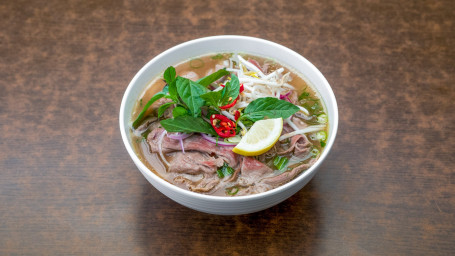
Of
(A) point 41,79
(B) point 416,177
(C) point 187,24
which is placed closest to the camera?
(B) point 416,177

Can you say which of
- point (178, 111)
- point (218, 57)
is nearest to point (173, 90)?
point (178, 111)

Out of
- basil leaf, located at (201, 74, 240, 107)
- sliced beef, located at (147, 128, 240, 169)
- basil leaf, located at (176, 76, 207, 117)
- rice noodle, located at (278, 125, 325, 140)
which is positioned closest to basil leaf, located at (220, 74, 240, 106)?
basil leaf, located at (201, 74, 240, 107)

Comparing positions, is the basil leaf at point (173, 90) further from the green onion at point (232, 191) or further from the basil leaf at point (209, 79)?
the green onion at point (232, 191)

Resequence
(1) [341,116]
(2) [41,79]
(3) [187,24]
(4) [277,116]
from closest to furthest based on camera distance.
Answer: (4) [277,116]
(1) [341,116]
(2) [41,79]
(3) [187,24]

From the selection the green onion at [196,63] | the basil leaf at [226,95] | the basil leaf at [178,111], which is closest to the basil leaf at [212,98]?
the basil leaf at [226,95]

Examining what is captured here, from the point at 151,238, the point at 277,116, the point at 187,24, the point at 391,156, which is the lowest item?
the point at 151,238

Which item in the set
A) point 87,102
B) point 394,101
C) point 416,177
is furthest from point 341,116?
point 87,102

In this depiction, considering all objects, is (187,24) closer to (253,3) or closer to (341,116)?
(253,3)
